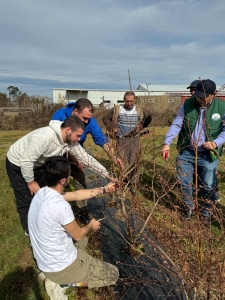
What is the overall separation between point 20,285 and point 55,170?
1.38 meters

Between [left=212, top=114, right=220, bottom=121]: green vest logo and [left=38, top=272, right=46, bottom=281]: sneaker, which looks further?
[left=212, top=114, right=220, bottom=121]: green vest logo

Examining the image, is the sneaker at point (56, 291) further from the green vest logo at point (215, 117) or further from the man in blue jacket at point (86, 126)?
the green vest logo at point (215, 117)

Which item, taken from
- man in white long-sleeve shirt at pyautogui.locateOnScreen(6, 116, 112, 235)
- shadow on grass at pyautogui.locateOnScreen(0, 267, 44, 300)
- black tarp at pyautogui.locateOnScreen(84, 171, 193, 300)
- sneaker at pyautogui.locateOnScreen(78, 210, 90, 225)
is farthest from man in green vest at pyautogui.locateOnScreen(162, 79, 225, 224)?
shadow on grass at pyautogui.locateOnScreen(0, 267, 44, 300)

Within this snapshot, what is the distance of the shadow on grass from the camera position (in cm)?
222

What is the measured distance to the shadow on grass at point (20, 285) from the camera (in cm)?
222

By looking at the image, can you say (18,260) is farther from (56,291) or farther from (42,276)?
(56,291)

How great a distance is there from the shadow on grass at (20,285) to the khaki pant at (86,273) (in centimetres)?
56

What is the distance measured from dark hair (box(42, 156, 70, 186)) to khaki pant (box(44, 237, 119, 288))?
0.66 m

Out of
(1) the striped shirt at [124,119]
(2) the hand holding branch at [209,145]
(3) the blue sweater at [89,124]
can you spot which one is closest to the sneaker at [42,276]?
(3) the blue sweater at [89,124]

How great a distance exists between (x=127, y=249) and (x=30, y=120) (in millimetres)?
14192

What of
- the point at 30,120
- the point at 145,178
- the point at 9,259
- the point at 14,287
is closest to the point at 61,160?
the point at 14,287

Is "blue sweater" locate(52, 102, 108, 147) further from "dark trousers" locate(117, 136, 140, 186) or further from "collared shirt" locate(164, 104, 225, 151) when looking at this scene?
"collared shirt" locate(164, 104, 225, 151)

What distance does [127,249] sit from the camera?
2.52 m

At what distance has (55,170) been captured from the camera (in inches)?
68.7
